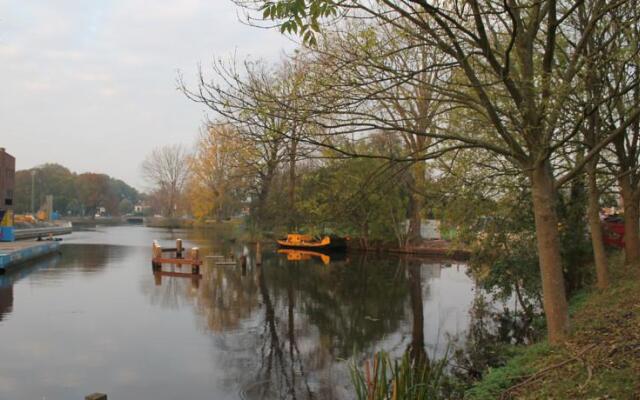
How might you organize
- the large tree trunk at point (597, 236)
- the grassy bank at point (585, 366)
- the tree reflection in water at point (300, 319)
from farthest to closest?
the large tree trunk at point (597, 236) → the tree reflection in water at point (300, 319) → the grassy bank at point (585, 366)

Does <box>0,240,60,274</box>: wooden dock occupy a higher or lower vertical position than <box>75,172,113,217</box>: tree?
lower

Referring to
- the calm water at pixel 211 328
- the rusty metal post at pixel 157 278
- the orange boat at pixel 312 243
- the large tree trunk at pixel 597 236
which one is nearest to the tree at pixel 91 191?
the orange boat at pixel 312 243

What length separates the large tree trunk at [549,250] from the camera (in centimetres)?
665

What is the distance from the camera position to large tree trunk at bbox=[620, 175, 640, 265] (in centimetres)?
1105

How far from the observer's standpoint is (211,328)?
43.3 feet

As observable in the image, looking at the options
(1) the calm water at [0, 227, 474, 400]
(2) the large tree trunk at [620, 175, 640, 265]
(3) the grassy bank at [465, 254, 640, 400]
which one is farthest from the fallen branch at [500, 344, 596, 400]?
(2) the large tree trunk at [620, 175, 640, 265]

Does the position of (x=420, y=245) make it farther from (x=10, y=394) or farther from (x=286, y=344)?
(x=10, y=394)

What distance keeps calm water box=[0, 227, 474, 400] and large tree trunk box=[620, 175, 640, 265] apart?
13.5ft

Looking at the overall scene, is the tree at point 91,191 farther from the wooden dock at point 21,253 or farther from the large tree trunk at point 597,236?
the large tree trunk at point 597,236

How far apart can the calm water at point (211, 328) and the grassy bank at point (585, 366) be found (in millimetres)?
3131

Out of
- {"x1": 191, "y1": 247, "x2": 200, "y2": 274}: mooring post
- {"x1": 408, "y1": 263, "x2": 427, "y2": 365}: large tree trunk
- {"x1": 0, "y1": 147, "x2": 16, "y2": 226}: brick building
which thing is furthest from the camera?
{"x1": 0, "y1": 147, "x2": 16, "y2": 226}: brick building

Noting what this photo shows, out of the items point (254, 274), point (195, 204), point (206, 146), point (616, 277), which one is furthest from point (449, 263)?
point (195, 204)

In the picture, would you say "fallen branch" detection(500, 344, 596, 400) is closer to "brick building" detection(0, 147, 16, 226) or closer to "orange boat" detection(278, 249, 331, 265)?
→ "orange boat" detection(278, 249, 331, 265)

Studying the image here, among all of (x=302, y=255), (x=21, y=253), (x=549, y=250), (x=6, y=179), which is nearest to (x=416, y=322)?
(x=549, y=250)
